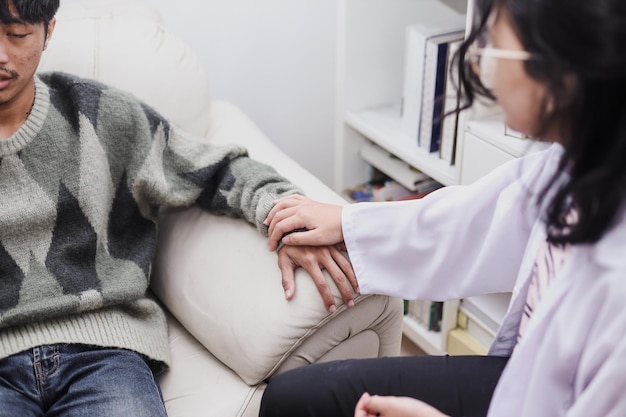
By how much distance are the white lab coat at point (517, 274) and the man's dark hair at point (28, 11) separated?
569 mm

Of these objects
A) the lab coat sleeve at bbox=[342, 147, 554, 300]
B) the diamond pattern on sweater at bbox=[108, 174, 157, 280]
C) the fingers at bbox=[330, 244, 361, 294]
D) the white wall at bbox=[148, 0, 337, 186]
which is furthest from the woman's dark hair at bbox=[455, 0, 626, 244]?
the white wall at bbox=[148, 0, 337, 186]

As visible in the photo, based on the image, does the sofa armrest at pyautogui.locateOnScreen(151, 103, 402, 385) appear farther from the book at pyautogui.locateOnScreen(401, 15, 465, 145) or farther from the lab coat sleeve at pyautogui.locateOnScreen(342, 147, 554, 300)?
the book at pyautogui.locateOnScreen(401, 15, 465, 145)

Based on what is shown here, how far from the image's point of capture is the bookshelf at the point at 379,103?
179 cm

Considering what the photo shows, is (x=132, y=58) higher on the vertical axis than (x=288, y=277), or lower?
higher

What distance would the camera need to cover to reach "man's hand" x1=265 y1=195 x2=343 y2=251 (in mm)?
1247

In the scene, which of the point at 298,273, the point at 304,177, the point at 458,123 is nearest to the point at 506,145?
the point at 458,123

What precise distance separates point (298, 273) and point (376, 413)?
1.03 feet

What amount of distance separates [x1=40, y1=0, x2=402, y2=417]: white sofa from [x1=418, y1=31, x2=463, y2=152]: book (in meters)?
0.36

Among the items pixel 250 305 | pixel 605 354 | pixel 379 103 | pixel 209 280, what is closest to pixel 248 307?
pixel 250 305

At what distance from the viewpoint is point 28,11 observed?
1142 millimetres

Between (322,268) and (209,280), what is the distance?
216 millimetres

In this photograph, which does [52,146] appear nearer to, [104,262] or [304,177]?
[104,262]

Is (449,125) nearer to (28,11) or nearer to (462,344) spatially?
(462,344)

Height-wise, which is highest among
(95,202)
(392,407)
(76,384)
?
(95,202)
